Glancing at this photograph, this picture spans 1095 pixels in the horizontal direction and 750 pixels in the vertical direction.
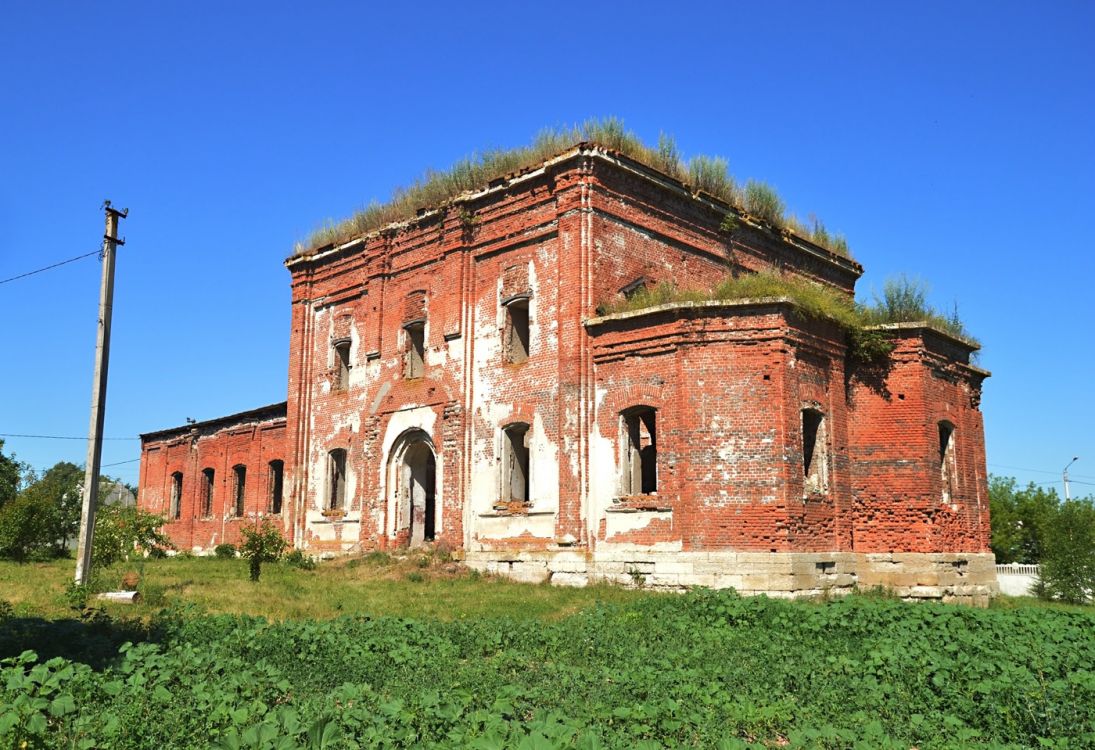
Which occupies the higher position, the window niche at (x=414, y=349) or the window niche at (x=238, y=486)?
the window niche at (x=414, y=349)

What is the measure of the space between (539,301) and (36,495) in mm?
17108

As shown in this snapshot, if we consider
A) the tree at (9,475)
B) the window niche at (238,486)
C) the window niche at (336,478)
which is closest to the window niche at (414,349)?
the window niche at (336,478)

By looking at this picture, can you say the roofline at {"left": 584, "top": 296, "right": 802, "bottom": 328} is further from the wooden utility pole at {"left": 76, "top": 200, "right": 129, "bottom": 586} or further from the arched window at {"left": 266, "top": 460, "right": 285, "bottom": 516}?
the arched window at {"left": 266, "top": 460, "right": 285, "bottom": 516}

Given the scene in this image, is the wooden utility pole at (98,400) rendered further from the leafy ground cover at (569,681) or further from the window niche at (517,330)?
the window niche at (517,330)

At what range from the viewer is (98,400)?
48.6 feet

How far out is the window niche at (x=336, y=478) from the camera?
2327 cm

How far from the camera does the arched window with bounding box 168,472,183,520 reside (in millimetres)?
32594

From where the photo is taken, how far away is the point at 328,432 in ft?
76.8

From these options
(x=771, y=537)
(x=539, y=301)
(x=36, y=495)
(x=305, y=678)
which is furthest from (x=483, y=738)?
(x=36, y=495)

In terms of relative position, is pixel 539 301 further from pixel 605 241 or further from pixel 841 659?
pixel 841 659

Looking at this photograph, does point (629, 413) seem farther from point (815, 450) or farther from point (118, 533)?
point (118, 533)

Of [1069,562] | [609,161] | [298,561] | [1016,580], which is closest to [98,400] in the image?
[298,561]

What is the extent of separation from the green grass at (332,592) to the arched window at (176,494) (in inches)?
462

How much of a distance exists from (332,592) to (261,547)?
3.38m
